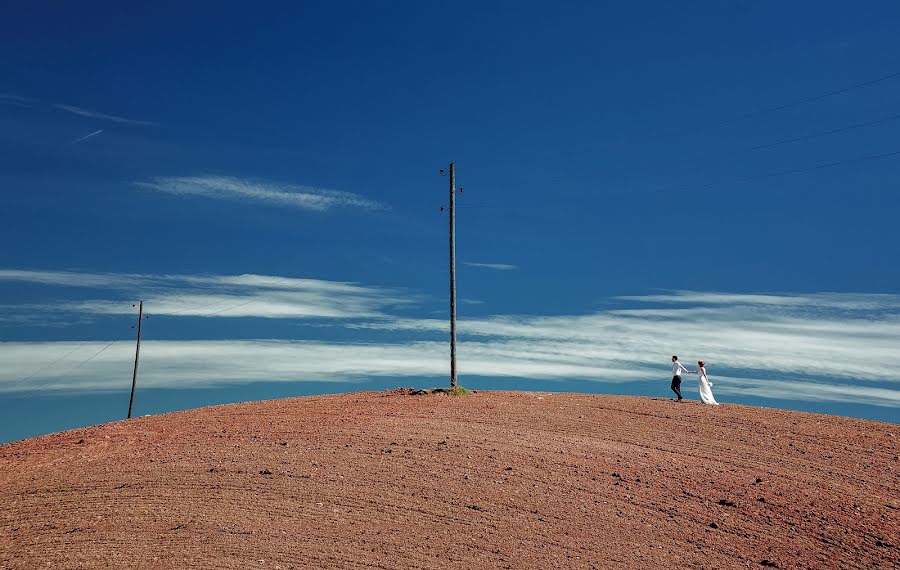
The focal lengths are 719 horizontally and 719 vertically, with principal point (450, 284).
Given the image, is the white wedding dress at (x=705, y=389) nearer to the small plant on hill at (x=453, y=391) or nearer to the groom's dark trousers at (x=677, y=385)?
the groom's dark trousers at (x=677, y=385)

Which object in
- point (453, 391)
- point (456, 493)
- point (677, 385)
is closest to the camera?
point (456, 493)

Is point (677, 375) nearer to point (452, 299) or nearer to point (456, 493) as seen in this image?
point (452, 299)

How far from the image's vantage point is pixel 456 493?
55.2 feet

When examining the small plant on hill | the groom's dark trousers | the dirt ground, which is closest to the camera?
the dirt ground

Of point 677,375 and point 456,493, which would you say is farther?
point 677,375

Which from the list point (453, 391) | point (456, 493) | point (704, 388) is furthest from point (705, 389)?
point (456, 493)

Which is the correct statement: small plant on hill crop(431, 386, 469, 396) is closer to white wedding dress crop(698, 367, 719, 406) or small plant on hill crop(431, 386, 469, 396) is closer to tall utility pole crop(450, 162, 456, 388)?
tall utility pole crop(450, 162, 456, 388)

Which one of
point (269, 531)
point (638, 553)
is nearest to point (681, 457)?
point (638, 553)

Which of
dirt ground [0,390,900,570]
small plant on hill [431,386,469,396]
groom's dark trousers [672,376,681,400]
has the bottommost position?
dirt ground [0,390,900,570]

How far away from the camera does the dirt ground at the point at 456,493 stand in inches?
576

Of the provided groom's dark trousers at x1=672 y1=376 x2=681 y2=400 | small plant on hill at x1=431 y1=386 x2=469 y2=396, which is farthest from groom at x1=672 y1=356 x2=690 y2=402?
small plant on hill at x1=431 y1=386 x2=469 y2=396

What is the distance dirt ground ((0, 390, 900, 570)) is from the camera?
14.6 m

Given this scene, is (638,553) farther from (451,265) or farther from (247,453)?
(451,265)

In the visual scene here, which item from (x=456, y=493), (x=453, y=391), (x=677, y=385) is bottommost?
(x=456, y=493)
